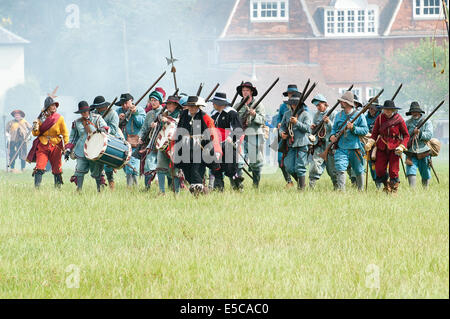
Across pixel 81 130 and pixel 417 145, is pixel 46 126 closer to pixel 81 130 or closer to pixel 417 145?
pixel 81 130

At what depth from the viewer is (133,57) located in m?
52.2

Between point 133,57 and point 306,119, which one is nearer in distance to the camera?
point 306,119

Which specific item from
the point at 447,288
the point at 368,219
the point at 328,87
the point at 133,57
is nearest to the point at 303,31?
the point at 328,87

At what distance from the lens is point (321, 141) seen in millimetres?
14305

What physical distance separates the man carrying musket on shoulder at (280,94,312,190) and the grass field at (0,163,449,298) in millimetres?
1052

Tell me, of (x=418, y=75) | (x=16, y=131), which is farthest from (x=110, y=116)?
(x=418, y=75)

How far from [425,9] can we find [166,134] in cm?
4343

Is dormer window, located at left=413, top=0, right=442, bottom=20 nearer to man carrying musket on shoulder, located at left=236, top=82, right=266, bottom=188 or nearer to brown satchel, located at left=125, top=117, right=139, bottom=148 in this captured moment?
man carrying musket on shoulder, located at left=236, top=82, right=266, bottom=188

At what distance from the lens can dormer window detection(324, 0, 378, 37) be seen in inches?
2057

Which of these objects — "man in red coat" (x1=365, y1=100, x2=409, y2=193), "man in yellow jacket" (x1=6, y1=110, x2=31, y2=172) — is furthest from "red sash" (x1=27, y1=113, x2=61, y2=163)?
"man in yellow jacket" (x1=6, y1=110, x2=31, y2=172)

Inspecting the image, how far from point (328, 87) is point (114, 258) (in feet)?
143

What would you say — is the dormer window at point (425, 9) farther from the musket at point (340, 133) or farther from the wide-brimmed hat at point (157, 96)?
the wide-brimmed hat at point (157, 96)

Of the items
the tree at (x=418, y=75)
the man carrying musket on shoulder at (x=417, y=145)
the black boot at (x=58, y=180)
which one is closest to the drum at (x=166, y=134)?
the black boot at (x=58, y=180)

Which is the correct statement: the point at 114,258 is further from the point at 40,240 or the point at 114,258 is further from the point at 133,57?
the point at 133,57
